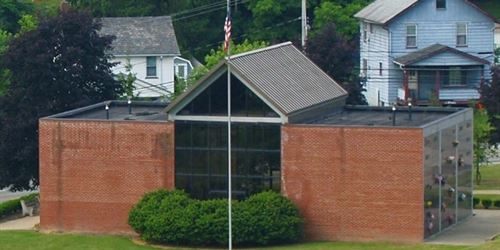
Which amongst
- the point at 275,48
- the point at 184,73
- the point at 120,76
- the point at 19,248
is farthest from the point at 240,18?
the point at 19,248

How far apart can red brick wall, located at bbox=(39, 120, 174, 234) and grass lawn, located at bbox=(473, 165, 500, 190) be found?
53.4 feet

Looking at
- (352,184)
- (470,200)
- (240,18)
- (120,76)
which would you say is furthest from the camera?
(240,18)

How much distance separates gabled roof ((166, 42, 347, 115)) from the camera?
53.4 metres

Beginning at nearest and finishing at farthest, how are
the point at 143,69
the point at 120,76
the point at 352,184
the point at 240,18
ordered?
the point at 352,184, the point at 120,76, the point at 143,69, the point at 240,18

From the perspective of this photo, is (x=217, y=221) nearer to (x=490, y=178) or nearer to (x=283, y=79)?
(x=283, y=79)

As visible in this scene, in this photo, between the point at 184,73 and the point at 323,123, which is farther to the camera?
the point at 184,73

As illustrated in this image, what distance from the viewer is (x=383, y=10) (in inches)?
3536

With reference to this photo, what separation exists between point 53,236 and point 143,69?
116 feet

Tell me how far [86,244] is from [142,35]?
3767cm

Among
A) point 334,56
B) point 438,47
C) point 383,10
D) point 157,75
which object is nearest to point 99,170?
point 334,56

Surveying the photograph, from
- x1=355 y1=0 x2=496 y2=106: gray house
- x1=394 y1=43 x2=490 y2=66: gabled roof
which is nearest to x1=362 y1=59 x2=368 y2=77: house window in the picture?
x1=355 y1=0 x2=496 y2=106: gray house

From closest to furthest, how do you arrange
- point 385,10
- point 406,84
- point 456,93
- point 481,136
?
point 481,136
point 406,84
point 456,93
point 385,10

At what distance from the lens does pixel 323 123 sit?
55312 mm

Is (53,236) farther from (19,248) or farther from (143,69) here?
(143,69)
